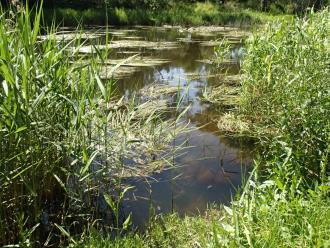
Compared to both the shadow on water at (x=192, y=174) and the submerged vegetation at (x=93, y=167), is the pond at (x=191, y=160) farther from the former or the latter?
the submerged vegetation at (x=93, y=167)

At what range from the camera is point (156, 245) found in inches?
105

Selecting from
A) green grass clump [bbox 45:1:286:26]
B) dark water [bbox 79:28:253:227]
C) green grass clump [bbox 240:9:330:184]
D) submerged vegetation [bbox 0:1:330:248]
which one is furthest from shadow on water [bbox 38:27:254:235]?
green grass clump [bbox 45:1:286:26]

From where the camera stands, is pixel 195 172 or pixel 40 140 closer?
pixel 40 140

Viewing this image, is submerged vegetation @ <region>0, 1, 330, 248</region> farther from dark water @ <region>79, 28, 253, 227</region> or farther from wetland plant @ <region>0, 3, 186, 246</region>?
dark water @ <region>79, 28, 253, 227</region>

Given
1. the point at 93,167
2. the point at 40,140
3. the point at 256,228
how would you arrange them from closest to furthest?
the point at 256,228 → the point at 40,140 → the point at 93,167

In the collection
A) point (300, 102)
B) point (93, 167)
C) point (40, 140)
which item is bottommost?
point (93, 167)

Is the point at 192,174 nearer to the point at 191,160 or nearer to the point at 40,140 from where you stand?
the point at 191,160

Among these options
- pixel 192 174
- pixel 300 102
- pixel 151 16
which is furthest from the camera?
pixel 151 16

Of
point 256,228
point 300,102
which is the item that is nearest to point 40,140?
point 256,228

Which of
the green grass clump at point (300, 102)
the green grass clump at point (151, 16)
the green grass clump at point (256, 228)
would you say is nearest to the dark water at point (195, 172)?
the green grass clump at point (256, 228)

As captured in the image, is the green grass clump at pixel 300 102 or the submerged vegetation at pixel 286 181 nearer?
the submerged vegetation at pixel 286 181

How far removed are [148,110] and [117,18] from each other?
12468 millimetres

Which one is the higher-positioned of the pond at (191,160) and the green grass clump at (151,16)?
the green grass clump at (151,16)

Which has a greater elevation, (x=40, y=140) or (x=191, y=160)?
(x=40, y=140)
